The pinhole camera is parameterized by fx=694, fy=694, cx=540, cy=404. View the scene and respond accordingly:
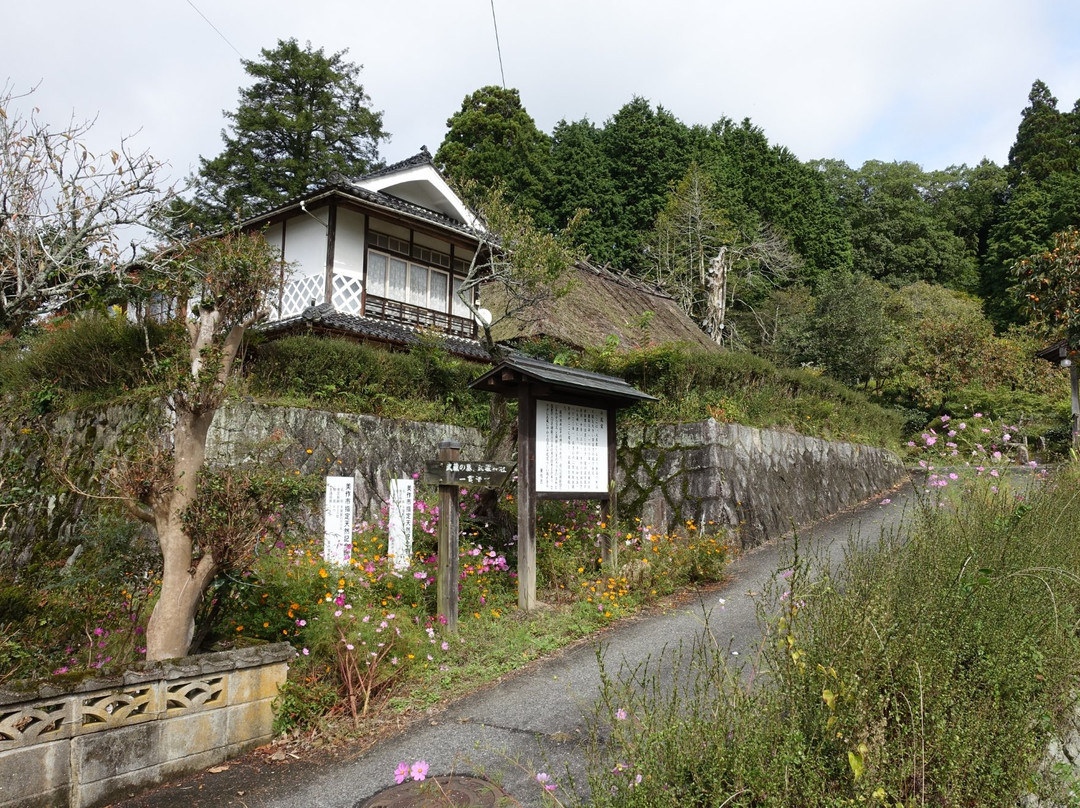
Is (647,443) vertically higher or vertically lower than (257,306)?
lower

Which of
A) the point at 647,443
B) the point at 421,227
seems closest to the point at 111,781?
the point at 647,443

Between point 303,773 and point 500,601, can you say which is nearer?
point 303,773

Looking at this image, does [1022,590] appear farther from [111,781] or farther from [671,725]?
[111,781]

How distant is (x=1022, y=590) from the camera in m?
3.95

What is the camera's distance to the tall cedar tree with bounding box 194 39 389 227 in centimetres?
2816

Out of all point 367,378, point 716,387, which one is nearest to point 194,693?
point 367,378

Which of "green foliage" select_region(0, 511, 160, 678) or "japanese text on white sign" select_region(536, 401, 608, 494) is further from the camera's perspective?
"japanese text on white sign" select_region(536, 401, 608, 494)

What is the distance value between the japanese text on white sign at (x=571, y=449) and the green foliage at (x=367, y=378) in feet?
7.30

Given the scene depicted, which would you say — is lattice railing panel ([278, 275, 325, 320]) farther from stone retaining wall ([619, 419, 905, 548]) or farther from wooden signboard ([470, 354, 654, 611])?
wooden signboard ([470, 354, 654, 611])

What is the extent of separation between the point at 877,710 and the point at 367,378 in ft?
32.3

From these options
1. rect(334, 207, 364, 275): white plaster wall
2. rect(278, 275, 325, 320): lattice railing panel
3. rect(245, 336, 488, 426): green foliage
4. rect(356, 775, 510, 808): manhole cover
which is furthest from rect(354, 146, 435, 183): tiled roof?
rect(356, 775, 510, 808): manhole cover

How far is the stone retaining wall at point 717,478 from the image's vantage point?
10641mm

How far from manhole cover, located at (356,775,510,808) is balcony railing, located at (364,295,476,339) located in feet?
42.5

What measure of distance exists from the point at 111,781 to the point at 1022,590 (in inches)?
210
